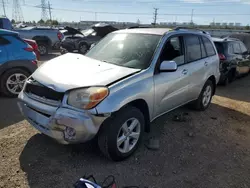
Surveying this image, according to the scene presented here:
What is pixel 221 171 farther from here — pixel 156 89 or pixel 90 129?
pixel 90 129

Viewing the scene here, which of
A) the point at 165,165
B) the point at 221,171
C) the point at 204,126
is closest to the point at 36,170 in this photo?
the point at 165,165

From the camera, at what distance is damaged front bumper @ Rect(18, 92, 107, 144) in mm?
2846

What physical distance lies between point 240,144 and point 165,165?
161 centimetres

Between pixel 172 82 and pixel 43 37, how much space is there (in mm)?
12374

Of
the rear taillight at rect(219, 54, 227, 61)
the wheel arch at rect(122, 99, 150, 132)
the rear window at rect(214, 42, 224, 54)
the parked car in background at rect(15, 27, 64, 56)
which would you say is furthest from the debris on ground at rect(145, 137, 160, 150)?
the parked car in background at rect(15, 27, 64, 56)

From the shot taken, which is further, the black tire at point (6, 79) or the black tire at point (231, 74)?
the black tire at point (231, 74)

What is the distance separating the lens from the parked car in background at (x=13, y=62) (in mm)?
5605

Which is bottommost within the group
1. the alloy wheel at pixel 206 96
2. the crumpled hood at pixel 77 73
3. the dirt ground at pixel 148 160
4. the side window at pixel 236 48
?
the dirt ground at pixel 148 160

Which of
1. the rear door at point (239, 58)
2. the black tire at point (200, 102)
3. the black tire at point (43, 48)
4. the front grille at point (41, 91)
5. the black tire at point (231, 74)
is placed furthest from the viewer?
the black tire at point (43, 48)

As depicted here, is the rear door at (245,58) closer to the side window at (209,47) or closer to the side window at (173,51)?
the side window at (209,47)

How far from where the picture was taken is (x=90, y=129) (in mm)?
2887

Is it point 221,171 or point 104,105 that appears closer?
point 104,105

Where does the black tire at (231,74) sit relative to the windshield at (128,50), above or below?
below

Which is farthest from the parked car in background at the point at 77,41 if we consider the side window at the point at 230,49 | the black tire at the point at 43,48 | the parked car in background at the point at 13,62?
the parked car in background at the point at 13,62
